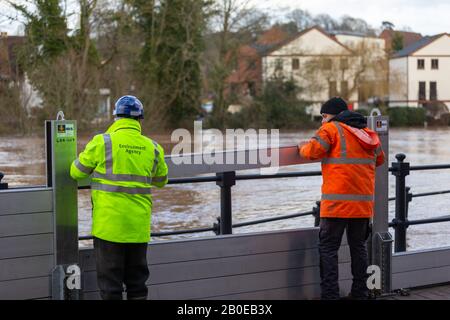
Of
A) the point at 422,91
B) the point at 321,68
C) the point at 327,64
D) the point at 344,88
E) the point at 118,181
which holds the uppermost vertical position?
the point at 327,64

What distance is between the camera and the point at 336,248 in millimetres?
6223

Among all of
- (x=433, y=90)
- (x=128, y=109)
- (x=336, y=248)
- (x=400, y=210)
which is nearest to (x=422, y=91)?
(x=433, y=90)

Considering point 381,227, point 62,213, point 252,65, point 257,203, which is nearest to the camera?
point 62,213

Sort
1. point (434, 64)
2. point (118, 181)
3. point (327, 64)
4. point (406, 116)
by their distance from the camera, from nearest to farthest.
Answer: point (118, 181) < point (327, 64) < point (406, 116) < point (434, 64)

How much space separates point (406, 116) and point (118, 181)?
234 feet

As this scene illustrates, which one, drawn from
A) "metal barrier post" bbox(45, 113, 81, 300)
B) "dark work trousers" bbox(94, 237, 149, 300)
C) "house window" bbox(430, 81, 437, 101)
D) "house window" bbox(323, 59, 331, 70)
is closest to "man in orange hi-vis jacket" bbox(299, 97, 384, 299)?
"dark work trousers" bbox(94, 237, 149, 300)

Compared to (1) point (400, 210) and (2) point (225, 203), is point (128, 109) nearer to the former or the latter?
(2) point (225, 203)

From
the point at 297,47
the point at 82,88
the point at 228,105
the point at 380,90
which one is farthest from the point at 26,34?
the point at 380,90

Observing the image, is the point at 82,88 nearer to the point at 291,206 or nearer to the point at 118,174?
the point at 291,206

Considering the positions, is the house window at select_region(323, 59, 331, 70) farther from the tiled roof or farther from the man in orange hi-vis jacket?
the man in orange hi-vis jacket

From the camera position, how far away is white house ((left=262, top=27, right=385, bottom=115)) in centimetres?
6444

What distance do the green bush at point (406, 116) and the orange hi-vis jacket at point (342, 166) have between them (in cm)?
6796

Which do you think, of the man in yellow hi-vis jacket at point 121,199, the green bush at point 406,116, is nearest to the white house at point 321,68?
the green bush at point 406,116

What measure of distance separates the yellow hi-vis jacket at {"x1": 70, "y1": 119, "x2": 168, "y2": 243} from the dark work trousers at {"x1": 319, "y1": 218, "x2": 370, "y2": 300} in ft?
5.41
